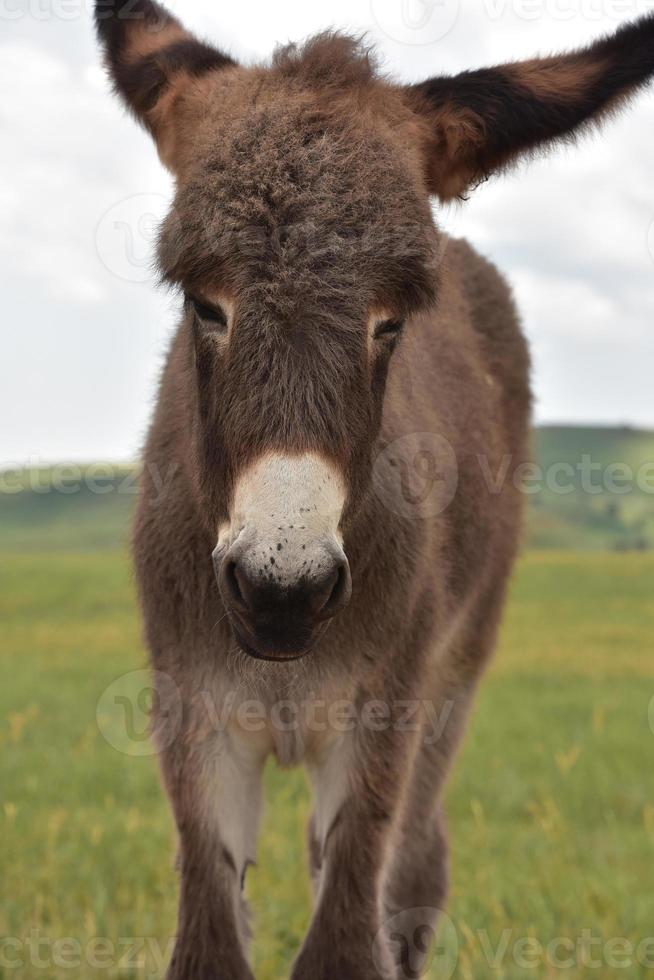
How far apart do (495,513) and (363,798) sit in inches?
74.6

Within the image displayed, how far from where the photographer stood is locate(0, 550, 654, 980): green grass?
16.3 ft

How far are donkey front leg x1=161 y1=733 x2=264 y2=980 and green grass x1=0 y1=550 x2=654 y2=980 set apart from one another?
80cm

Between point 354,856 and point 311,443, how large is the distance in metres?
1.59

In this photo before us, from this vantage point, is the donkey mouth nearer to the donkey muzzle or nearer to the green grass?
the donkey muzzle

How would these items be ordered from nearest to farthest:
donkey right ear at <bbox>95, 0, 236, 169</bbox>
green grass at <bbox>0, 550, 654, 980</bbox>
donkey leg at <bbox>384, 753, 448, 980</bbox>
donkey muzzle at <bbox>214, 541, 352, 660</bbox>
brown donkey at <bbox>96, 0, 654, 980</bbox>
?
donkey muzzle at <bbox>214, 541, 352, 660</bbox> < brown donkey at <bbox>96, 0, 654, 980</bbox> < donkey right ear at <bbox>95, 0, 236, 169</bbox> < donkey leg at <bbox>384, 753, 448, 980</bbox> < green grass at <bbox>0, 550, 654, 980</bbox>

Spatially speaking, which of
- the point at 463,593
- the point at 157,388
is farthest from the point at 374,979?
the point at 157,388

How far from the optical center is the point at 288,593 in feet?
8.05

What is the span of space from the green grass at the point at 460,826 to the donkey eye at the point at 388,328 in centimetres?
161

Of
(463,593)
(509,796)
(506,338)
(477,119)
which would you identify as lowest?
(509,796)

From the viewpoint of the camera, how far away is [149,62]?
3.51 m

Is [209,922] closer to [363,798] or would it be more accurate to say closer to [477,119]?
[363,798]

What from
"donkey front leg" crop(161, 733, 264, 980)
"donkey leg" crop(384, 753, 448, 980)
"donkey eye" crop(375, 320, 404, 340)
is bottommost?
"donkey leg" crop(384, 753, 448, 980)

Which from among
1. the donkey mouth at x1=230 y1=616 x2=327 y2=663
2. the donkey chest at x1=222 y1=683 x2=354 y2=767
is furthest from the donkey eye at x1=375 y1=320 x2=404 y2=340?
the donkey chest at x1=222 y1=683 x2=354 y2=767

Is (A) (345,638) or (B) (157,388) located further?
(B) (157,388)
